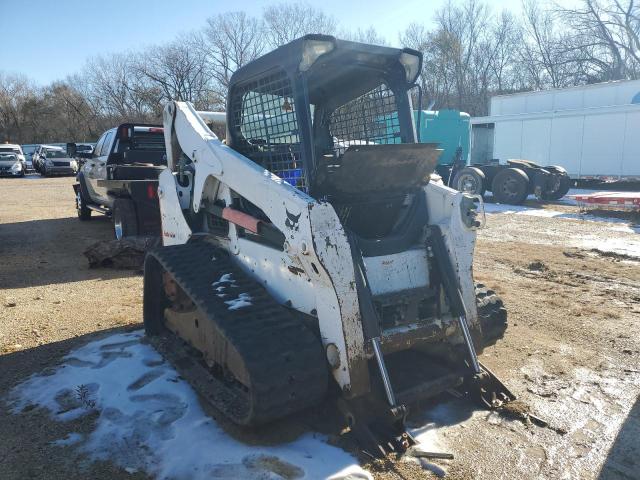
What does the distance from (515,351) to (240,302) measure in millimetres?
2366

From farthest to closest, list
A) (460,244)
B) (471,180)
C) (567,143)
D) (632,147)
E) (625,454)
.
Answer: (567,143) < (632,147) < (471,180) < (460,244) < (625,454)

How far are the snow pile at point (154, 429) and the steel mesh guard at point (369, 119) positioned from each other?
2.20m

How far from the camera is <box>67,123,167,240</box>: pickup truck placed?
800cm

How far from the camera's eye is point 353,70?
3730mm

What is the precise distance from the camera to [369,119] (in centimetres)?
412

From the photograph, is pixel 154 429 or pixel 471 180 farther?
pixel 471 180

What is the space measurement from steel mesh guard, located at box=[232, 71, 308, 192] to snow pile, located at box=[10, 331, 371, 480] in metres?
1.61

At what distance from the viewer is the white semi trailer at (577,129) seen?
17.9 metres

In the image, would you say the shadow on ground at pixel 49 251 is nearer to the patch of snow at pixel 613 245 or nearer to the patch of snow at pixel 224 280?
the patch of snow at pixel 224 280

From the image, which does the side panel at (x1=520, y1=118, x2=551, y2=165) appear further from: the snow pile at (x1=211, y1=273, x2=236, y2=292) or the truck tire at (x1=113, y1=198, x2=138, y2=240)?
the snow pile at (x1=211, y1=273, x2=236, y2=292)

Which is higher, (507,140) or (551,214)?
(507,140)

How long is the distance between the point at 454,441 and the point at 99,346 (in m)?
2.98

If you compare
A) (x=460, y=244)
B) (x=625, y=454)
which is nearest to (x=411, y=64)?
(x=460, y=244)

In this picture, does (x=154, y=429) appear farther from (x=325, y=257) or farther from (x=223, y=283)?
(x=325, y=257)
